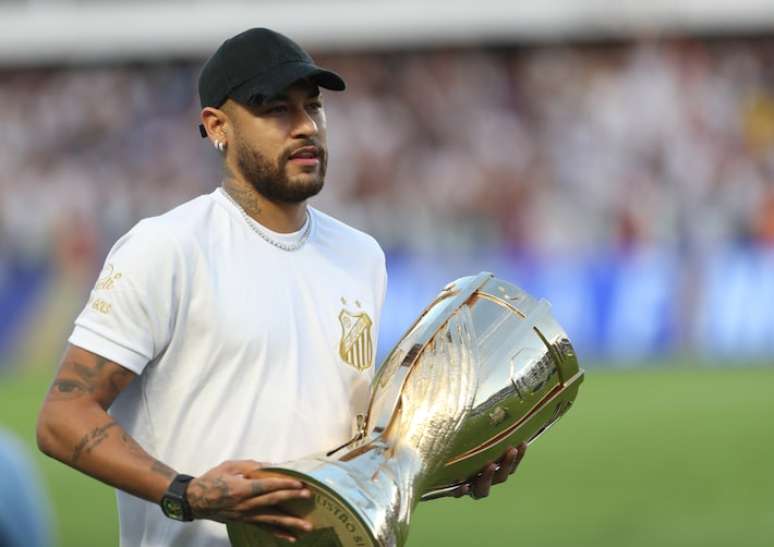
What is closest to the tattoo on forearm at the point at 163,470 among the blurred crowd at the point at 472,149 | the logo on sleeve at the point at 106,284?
the logo on sleeve at the point at 106,284

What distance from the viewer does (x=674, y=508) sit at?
847 centimetres

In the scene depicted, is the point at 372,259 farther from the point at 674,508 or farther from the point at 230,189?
the point at 674,508

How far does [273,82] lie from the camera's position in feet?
10.5

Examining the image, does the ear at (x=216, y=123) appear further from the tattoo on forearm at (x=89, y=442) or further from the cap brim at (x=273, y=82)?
the tattoo on forearm at (x=89, y=442)

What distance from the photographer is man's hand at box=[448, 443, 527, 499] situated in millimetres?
3326

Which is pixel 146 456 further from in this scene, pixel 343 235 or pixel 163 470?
pixel 343 235

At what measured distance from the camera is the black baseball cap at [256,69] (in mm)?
3213

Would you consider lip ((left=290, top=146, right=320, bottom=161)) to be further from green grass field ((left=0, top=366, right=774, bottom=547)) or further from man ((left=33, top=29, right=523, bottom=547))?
green grass field ((left=0, top=366, right=774, bottom=547))

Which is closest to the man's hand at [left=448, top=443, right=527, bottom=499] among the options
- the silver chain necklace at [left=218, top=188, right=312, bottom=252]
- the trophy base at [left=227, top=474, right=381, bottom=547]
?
the trophy base at [left=227, top=474, right=381, bottom=547]

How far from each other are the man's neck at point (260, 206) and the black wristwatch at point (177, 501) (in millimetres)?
702

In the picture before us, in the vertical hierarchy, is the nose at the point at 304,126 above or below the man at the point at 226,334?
above

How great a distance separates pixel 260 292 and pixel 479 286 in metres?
0.50

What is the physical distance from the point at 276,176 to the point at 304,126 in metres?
0.12

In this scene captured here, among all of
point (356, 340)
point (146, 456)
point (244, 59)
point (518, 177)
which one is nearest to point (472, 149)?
point (518, 177)
